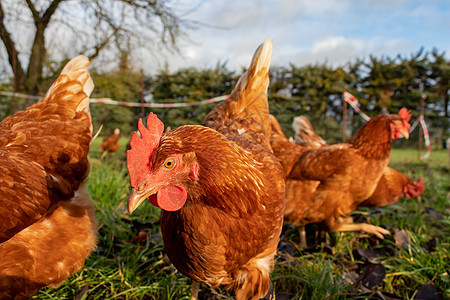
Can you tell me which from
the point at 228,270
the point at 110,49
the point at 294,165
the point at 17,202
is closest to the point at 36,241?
the point at 17,202

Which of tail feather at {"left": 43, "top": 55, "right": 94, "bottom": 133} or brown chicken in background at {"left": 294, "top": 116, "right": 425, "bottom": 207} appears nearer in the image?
tail feather at {"left": 43, "top": 55, "right": 94, "bottom": 133}

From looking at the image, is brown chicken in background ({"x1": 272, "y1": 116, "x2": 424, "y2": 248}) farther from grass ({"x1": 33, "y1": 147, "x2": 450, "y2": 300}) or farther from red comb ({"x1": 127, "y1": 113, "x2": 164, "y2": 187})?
red comb ({"x1": 127, "y1": 113, "x2": 164, "y2": 187})

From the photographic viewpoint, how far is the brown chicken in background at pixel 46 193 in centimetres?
129

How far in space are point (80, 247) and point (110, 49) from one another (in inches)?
282

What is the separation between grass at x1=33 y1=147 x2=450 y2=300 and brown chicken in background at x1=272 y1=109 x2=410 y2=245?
0.25m

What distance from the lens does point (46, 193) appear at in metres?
1.44

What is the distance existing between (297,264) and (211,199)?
4.42 ft

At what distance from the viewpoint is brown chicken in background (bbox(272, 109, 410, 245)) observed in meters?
2.54

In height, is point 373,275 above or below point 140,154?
below

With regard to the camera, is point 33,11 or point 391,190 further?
point 33,11

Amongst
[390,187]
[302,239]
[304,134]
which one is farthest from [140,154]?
[304,134]

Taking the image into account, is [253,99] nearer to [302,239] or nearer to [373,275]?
[302,239]

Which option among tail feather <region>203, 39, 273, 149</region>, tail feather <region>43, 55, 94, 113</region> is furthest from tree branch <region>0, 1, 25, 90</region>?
tail feather <region>203, 39, 273, 149</region>

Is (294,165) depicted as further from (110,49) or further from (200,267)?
(110,49)
